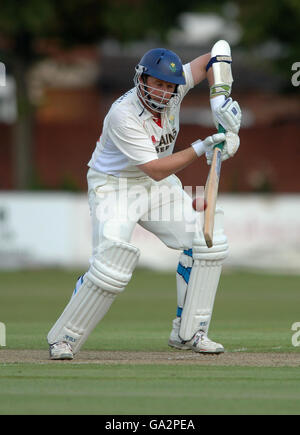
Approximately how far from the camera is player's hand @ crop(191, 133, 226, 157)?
5.42 meters

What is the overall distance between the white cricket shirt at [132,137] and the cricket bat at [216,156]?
0.72 ft

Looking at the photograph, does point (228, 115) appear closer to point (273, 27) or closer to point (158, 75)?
point (158, 75)

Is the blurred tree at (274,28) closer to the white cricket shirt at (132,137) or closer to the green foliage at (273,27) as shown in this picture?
the green foliage at (273,27)

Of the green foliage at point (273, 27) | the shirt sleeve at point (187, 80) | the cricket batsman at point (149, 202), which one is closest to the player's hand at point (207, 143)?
the cricket batsman at point (149, 202)

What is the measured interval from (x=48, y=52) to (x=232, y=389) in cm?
1404

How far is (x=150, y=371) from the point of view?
16.5 feet

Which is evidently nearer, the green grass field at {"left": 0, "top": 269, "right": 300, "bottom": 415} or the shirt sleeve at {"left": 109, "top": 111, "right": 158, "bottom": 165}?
the green grass field at {"left": 0, "top": 269, "right": 300, "bottom": 415}

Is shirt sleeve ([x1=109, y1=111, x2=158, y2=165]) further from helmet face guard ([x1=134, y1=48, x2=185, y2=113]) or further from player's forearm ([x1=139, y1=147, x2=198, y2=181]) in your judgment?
helmet face guard ([x1=134, y1=48, x2=185, y2=113])

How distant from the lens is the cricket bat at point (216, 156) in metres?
5.38

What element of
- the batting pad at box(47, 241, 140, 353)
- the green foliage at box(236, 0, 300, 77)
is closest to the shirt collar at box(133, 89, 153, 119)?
the batting pad at box(47, 241, 140, 353)

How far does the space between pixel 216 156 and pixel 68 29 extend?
12.2 metres

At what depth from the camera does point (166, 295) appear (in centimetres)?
1135

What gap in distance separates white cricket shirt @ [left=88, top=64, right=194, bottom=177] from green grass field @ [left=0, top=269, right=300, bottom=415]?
1.14 metres

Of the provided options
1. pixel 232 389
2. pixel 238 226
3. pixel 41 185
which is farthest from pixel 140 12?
pixel 232 389
